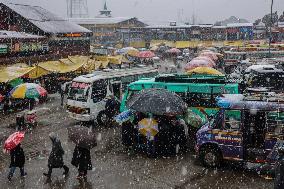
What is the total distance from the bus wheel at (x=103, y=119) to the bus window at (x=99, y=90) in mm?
741

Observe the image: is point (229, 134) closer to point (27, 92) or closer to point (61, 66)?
point (27, 92)

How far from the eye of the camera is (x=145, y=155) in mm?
13484

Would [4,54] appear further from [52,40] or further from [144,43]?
[144,43]

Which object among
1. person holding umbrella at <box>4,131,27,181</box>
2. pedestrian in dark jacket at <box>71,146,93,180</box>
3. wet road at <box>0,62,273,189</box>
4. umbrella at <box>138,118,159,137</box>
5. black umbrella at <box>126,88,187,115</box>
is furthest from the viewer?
umbrella at <box>138,118,159,137</box>

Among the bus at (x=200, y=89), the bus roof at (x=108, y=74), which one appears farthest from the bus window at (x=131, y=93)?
the bus roof at (x=108, y=74)

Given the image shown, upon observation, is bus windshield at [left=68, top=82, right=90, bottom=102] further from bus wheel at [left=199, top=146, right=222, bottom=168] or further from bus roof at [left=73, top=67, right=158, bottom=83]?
bus wheel at [left=199, top=146, right=222, bottom=168]

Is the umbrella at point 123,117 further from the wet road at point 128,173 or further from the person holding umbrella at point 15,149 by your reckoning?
the person holding umbrella at point 15,149

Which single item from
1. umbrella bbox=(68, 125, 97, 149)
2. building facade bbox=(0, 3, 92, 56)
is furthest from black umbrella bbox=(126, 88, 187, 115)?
building facade bbox=(0, 3, 92, 56)

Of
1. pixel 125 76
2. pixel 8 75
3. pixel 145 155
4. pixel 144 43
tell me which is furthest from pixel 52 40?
pixel 144 43

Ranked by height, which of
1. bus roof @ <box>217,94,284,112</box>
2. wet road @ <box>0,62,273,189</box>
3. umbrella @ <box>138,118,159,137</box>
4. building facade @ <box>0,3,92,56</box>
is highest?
building facade @ <box>0,3,92,56</box>

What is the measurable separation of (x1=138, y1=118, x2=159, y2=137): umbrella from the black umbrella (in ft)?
1.42

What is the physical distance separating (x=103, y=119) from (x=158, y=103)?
5.97 meters

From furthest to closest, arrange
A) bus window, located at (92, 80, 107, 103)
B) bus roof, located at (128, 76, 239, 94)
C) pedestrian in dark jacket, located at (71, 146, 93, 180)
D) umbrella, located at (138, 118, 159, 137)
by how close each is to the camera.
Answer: bus window, located at (92, 80, 107, 103) → bus roof, located at (128, 76, 239, 94) → umbrella, located at (138, 118, 159, 137) → pedestrian in dark jacket, located at (71, 146, 93, 180)

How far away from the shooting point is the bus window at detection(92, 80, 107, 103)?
17.7 meters
